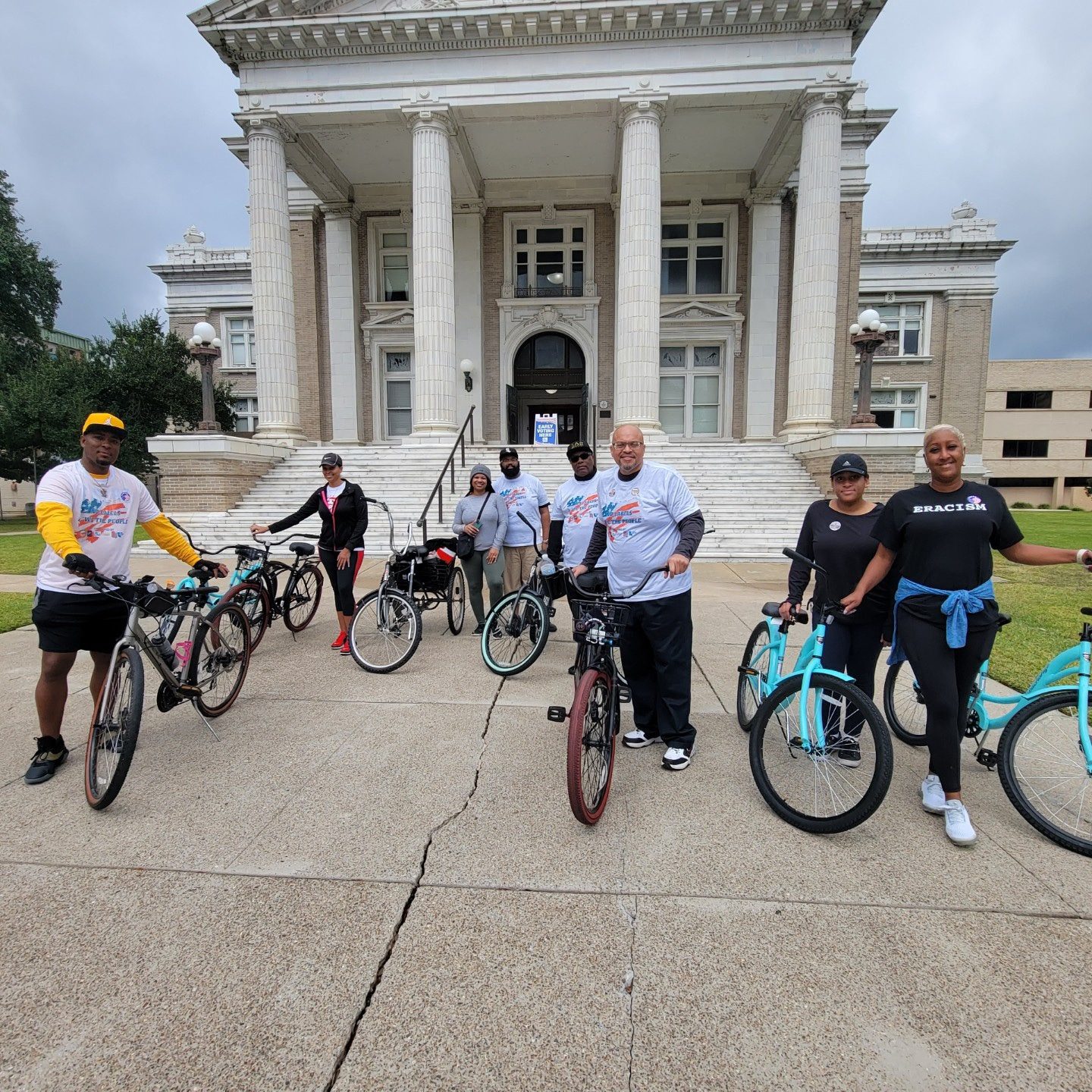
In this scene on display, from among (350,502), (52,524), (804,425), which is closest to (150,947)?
(52,524)

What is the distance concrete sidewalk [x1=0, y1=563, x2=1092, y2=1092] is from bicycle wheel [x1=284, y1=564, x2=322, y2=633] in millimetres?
2922

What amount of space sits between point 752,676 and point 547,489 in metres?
10.9

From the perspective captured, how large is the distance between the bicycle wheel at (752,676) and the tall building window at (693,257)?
68.6 feet

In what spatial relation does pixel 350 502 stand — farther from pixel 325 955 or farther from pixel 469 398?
pixel 469 398

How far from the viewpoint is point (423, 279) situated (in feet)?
57.4

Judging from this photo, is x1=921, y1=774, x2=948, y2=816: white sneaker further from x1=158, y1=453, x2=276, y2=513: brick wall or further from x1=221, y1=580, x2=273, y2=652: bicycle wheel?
x1=158, y1=453, x2=276, y2=513: brick wall

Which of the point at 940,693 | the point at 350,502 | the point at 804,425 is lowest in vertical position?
the point at 940,693

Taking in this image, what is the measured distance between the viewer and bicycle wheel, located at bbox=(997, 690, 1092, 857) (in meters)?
2.96

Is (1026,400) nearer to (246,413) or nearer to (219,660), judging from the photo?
(246,413)

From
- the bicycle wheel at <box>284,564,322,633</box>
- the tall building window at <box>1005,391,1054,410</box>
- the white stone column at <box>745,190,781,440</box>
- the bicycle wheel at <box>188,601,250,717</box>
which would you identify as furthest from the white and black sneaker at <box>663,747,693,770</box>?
the tall building window at <box>1005,391,1054,410</box>

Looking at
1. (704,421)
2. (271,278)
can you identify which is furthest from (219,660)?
(704,421)

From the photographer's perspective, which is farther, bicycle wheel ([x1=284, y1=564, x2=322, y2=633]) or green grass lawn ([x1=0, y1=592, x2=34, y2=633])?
green grass lawn ([x1=0, y1=592, x2=34, y2=633])

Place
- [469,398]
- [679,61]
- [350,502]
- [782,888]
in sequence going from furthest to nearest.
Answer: [469,398] → [679,61] → [350,502] → [782,888]

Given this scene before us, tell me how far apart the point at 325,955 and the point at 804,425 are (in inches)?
679
